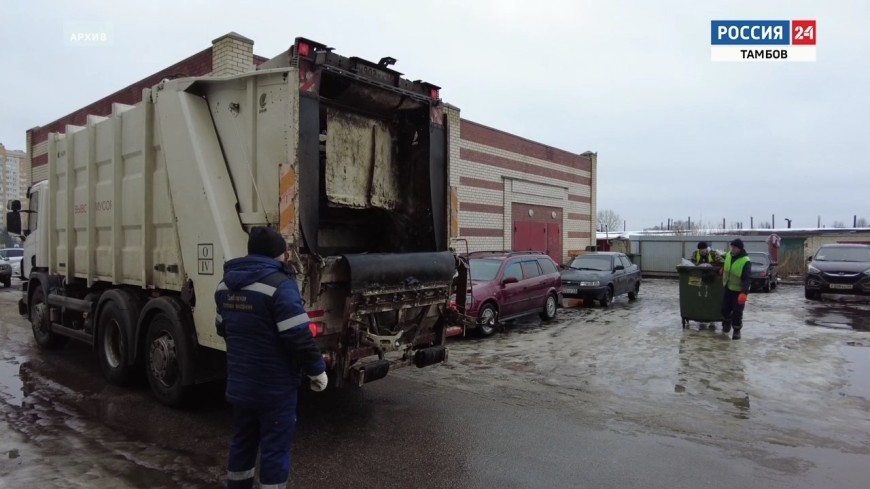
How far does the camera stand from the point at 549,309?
12.4 metres

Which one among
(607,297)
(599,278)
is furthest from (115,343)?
(607,297)

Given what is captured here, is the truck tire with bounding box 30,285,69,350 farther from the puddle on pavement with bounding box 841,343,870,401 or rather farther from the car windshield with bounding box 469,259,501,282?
the puddle on pavement with bounding box 841,343,870,401

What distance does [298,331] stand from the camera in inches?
125

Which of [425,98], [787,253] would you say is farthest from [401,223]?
[787,253]

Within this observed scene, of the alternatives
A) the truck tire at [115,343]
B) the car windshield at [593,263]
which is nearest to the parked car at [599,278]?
the car windshield at [593,263]

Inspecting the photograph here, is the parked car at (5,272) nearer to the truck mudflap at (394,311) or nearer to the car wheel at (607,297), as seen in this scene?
the car wheel at (607,297)

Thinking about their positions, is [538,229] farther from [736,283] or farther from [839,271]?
[736,283]

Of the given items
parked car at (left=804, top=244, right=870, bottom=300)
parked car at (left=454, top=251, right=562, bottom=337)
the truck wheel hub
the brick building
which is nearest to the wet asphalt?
the truck wheel hub

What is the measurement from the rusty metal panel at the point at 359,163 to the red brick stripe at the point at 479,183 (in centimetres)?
1192

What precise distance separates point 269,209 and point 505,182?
628 inches

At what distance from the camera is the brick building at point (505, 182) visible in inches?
696

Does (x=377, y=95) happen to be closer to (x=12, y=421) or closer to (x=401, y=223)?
(x=401, y=223)

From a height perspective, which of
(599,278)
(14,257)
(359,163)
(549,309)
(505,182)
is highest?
(505,182)

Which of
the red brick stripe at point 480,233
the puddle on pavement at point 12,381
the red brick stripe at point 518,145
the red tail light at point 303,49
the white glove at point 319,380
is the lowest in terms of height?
the puddle on pavement at point 12,381
